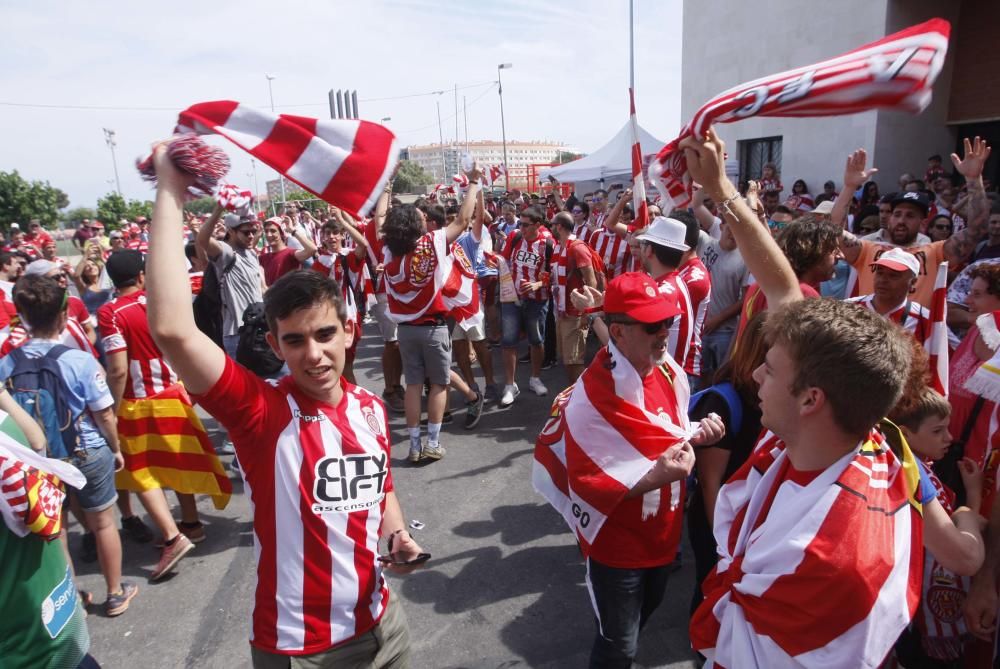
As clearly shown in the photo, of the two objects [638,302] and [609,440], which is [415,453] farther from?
[638,302]

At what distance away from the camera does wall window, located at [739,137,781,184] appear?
16097mm

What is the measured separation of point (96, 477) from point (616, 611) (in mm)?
2955

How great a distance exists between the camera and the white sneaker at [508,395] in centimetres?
653

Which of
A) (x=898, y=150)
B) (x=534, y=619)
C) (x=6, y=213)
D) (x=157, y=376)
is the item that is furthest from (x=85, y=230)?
(x=6, y=213)

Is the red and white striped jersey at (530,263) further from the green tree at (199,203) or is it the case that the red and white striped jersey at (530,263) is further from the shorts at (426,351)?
the green tree at (199,203)

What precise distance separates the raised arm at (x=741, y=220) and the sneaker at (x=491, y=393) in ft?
15.5

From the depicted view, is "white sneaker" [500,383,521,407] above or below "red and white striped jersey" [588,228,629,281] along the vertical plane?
below

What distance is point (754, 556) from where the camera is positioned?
1410mm

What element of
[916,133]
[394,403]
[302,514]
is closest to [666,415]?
[302,514]

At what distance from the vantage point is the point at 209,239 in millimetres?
4711

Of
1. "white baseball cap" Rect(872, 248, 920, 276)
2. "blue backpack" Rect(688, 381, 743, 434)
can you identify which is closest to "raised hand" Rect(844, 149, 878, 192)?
"white baseball cap" Rect(872, 248, 920, 276)

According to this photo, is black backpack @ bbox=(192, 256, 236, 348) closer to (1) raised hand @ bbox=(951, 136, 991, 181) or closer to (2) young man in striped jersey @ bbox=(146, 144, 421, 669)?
(2) young man in striped jersey @ bbox=(146, 144, 421, 669)

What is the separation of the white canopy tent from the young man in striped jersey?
1171 cm

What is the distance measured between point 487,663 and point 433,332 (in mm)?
2890
